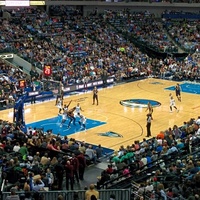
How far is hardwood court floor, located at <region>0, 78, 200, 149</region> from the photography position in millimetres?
25391

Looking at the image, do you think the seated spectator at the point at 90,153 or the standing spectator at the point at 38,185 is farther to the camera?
the seated spectator at the point at 90,153

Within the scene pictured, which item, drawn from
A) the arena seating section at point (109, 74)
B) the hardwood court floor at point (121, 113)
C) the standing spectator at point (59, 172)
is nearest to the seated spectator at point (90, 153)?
the arena seating section at point (109, 74)

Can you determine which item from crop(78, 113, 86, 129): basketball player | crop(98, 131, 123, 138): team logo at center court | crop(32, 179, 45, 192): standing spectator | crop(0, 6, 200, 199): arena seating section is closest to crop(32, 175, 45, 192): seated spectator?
crop(32, 179, 45, 192): standing spectator

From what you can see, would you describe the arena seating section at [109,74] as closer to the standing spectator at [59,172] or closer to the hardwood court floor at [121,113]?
the standing spectator at [59,172]

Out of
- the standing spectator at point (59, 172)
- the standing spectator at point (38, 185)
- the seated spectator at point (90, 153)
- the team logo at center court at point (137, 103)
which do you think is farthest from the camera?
the team logo at center court at point (137, 103)

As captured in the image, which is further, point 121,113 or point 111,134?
point 121,113

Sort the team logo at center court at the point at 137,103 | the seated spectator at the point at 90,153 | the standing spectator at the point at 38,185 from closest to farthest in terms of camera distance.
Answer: the standing spectator at the point at 38,185, the seated spectator at the point at 90,153, the team logo at center court at the point at 137,103

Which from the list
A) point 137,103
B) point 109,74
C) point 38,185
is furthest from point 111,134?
point 109,74

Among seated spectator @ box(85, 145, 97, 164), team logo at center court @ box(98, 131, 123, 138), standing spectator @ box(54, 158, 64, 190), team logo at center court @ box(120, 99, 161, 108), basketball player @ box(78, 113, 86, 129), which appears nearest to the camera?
standing spectator @ box(54, 158, 64, 190)

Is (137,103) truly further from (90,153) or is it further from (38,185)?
(38,185)

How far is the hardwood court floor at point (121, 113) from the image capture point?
2539cm

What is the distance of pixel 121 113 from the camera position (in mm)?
30250

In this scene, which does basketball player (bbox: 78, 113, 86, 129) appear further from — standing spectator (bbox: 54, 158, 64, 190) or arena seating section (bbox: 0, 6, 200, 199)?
standing spectator (bbox: 54, 158, 64, 190)

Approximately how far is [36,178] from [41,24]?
3550 cm
